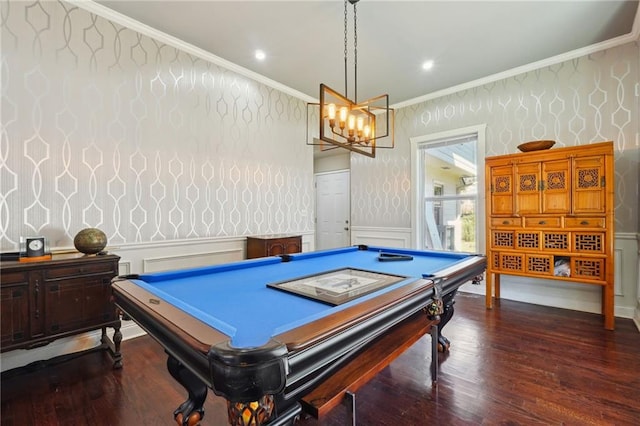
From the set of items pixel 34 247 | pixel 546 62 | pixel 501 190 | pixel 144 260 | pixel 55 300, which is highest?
pixel 546 62

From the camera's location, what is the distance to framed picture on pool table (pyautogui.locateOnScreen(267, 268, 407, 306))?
138 cm

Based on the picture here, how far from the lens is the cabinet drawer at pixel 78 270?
207cm

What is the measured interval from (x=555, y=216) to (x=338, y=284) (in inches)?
117

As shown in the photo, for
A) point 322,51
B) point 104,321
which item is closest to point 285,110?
point 322,51

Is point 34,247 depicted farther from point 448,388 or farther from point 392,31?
point 392,31

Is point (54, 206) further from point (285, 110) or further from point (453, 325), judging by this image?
Answer: point (453, 325)

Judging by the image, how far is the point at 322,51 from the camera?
3.29 metres

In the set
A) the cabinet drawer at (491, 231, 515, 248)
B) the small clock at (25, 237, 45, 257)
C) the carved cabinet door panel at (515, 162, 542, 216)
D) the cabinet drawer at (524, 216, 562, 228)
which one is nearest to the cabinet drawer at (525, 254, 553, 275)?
the cabinet drawer at (491, 231, 515, 248)

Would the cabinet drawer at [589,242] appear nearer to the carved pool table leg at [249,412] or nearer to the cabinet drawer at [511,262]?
the cabinet drawer at [511,262]

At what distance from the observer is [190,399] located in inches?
54.4

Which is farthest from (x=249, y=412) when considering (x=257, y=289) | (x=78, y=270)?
(x=78, y=270)

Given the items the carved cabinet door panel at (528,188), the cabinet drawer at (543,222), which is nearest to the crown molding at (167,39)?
the carved cabinet door panel at (528,188)

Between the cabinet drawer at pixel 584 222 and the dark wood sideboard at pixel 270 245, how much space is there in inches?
121

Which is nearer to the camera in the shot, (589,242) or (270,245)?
(589,242)
